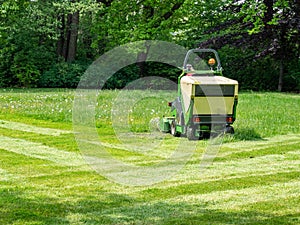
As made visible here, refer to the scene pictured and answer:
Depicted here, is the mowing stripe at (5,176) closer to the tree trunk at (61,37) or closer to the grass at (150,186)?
the grass at (150,186)

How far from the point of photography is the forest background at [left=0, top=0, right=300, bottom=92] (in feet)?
81.7

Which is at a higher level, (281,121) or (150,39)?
(150,39)

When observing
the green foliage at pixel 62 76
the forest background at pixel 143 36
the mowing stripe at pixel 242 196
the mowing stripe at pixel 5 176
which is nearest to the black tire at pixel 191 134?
the mowing stripe at pixel 242 196

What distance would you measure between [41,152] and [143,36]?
53.6ft

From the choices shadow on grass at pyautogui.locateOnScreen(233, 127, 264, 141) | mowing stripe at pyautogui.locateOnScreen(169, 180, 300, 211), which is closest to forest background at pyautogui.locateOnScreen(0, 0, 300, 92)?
shadow on grass at pyautogui.locateOnScreen(233, 127, 264, 141)

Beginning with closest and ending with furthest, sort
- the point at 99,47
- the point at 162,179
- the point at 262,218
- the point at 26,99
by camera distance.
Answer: the point at 262,218
the point at 162,179
the point at 26,99
the point at 99,47

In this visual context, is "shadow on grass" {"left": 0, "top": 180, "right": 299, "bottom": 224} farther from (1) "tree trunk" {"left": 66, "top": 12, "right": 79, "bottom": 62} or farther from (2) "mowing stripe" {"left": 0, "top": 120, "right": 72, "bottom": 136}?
(1) "tree trunk" {"left": 66, "top": 12, "right": 79, "bottom": 62}

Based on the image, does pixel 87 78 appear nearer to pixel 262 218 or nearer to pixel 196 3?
Result: pixel 196 3

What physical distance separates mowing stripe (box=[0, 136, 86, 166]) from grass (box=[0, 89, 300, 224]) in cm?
2

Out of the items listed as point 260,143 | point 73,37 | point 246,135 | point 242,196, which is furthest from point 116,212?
point 73,37

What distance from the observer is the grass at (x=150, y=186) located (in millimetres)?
5387

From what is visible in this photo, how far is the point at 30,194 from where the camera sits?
20.0 ft

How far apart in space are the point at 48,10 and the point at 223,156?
61.7ft

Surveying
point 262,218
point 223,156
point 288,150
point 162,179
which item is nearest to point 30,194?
point 162,179
